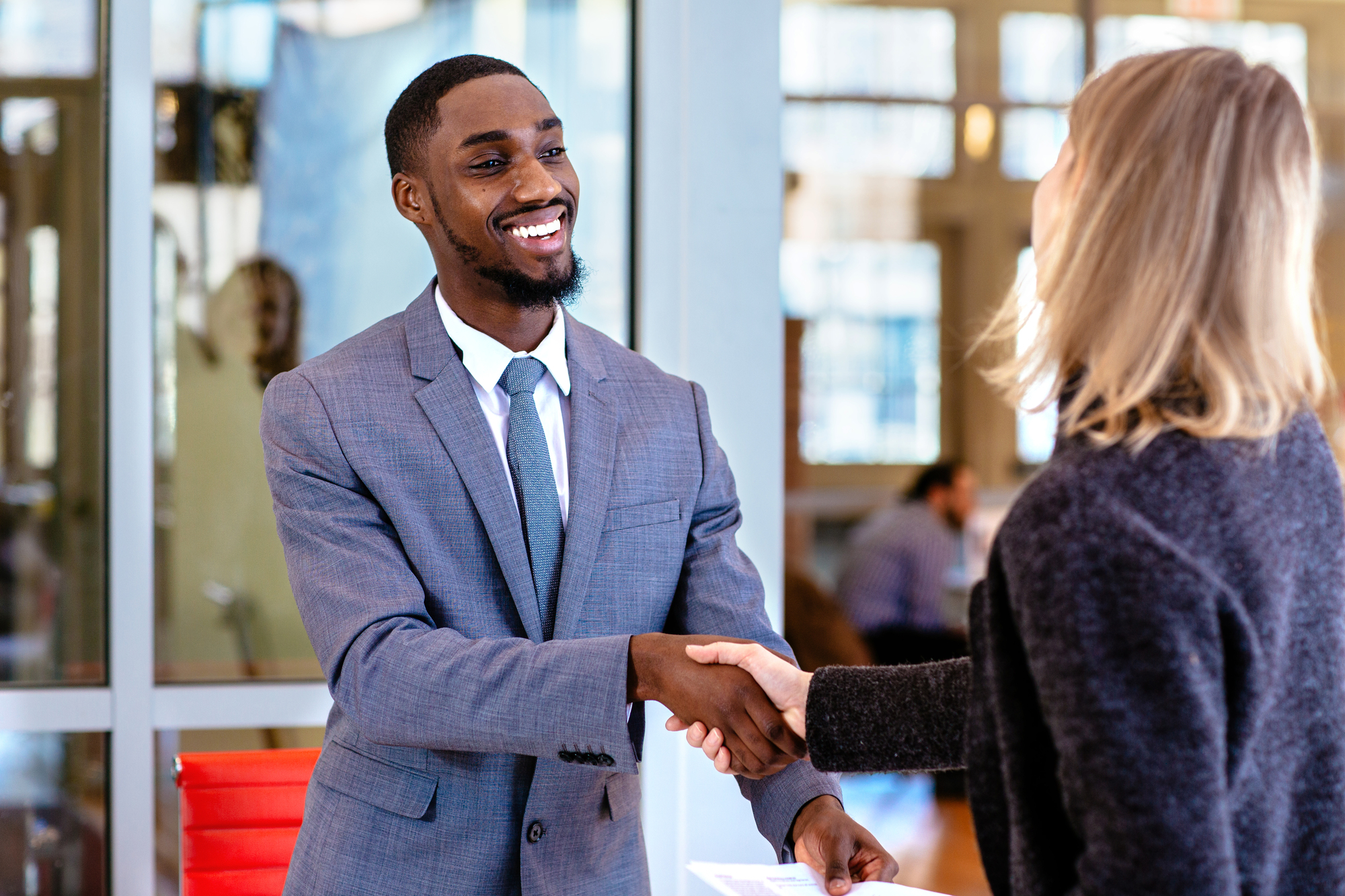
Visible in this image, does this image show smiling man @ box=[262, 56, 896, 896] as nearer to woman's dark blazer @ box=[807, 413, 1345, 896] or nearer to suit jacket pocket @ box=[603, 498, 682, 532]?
suit jacket pocket @ box=[603, 498, 682, 532]

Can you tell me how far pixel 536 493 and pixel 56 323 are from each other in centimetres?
169

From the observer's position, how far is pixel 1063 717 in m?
0.93

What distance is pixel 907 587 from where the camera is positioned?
7.00 metres

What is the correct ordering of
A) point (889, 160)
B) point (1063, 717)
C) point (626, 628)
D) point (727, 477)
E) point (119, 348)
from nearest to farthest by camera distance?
point (1063, 717), point (626, 628), point (727, 477), point (119, 348), point (889, 160)

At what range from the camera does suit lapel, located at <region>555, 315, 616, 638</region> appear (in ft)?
5.06

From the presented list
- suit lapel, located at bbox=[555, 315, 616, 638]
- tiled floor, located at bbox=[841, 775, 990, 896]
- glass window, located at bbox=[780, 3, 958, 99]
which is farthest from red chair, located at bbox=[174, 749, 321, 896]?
glass window, located at bbox=[780, 3, 958, 99]

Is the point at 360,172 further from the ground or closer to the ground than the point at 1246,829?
further from the ground

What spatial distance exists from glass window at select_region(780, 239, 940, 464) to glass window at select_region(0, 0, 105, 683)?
11032mm

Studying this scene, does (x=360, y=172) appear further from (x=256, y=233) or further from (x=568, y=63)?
(x=568, y=63)

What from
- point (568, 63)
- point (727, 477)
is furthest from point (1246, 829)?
Answer: point (568, 63)

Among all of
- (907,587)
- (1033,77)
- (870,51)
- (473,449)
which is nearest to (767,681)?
(473,449)

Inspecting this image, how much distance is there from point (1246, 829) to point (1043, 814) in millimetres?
147

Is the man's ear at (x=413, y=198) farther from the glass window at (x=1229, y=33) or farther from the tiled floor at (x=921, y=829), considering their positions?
the glass window at (x=1229, y=33)

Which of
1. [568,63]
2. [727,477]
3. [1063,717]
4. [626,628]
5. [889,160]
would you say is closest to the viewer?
[1063,717]
